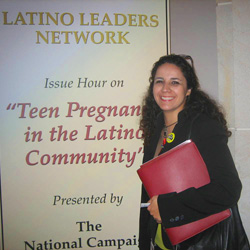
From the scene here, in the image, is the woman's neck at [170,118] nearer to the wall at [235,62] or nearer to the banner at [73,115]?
the banner at [73,115]

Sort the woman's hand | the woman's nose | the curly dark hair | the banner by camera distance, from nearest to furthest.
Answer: the woman's hand
the curly dark hair
the woman's nose
the banner

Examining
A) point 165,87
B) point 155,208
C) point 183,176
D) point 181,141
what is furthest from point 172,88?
point 155,208

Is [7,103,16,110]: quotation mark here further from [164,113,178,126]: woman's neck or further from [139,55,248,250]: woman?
[164,113,178,126]: woman's neck

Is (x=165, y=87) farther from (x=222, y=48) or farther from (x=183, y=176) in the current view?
(x=222, y=48)

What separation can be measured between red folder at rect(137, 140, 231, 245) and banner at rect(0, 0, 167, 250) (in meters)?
0.86

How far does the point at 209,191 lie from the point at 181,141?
0.27 meters

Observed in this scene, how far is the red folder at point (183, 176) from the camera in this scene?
1003 millimetres

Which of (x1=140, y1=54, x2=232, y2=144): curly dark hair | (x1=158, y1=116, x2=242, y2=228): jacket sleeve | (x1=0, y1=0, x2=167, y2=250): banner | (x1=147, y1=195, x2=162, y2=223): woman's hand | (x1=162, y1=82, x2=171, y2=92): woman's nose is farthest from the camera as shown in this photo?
(x1=0, y1=0, x2=167, y2=250): banner

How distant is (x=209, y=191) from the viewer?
959 mm

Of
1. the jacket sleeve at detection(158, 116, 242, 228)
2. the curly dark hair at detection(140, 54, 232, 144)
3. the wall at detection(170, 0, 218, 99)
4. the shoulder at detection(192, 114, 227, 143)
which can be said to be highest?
the wall at detection(170, 0, 218, 99)

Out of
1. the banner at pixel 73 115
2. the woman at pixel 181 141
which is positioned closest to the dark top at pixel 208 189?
the woman at pixel 181 141

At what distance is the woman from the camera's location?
0.97 metres

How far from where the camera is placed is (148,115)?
1654 mm

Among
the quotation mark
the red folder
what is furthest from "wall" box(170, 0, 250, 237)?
the quotation mark
